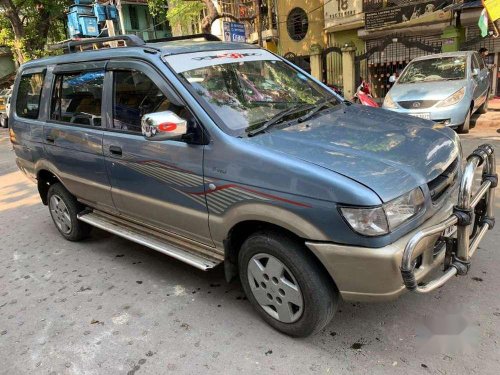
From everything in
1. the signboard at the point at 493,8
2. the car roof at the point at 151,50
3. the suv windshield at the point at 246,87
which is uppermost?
the signboard at the point at 493,8

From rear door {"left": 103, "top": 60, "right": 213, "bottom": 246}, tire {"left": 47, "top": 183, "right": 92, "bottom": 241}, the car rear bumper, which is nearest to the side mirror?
rear door {"left": 103, "top": 60, "right": 213, "bottom": 246}

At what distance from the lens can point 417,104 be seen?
823cm

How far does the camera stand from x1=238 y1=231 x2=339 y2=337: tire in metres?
2.57

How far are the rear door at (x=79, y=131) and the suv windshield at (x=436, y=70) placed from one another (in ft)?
24.7

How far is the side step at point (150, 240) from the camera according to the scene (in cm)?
314

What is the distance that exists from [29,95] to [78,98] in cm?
115

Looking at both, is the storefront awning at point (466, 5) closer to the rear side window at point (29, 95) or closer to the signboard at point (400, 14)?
the signboard at point (400, 14)

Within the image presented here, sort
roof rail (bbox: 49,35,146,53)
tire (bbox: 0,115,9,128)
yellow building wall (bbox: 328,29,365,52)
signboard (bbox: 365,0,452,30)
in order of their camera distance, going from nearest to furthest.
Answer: roof rail (bbox: 49,35,146,53) → signboard (bbox: 365,0,452,30) → yellow building wall (bbox: 328,29,365,52) → tire (bbox: 0,115,9,128)

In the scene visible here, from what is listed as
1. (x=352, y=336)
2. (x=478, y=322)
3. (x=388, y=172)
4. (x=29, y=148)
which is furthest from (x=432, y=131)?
(x=29, y=148)

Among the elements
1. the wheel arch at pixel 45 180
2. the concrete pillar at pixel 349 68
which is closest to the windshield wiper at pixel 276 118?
the wheel arch at pixel 45 180

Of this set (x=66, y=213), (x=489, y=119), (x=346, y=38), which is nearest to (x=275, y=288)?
(x=66, y=213)

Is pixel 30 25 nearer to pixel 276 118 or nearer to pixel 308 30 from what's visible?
pixel 308 30

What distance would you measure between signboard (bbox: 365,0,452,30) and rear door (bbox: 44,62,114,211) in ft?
44.9

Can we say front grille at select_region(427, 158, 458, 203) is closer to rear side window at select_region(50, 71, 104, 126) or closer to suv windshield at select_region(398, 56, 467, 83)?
rear side window at select_region(50, 71, 104, 126)
